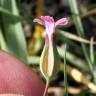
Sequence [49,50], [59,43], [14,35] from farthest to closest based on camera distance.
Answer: [59,43]
[14,35]
[49,50]

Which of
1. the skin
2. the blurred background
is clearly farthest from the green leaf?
the skin

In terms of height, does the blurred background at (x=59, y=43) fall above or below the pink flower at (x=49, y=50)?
below

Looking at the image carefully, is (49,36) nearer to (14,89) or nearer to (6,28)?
(14,89)

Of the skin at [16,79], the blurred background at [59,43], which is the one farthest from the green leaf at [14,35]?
the skin at [16,79]

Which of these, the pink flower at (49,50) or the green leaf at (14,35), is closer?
the pink flower at (49,50)

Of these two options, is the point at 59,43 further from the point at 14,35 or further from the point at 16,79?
the point at 16,79

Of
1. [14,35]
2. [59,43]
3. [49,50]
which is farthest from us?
[59,43]

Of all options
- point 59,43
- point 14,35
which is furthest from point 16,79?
point 59,43

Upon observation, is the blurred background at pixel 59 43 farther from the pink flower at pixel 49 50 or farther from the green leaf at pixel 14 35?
the pink flower at pixel 49 50

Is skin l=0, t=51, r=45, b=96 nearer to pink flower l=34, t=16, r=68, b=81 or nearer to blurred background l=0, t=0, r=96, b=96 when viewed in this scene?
pink flower l=34, t=16, r=68, b=81
